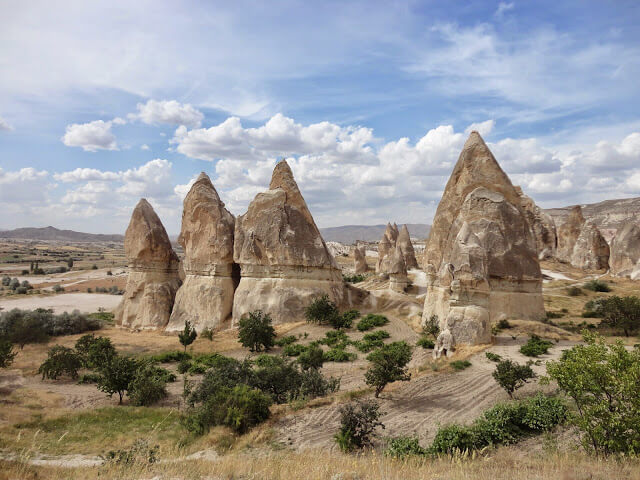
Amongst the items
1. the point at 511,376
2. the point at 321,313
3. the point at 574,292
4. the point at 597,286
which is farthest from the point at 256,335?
the point at 597,286

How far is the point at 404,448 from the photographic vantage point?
309 inches

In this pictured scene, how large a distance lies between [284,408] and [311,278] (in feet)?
44.9

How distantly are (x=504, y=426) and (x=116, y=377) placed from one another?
11605 mm

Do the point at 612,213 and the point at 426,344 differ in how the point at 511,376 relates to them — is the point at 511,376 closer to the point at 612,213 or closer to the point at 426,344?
the point at 426,344

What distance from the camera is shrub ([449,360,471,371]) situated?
13.3 meters

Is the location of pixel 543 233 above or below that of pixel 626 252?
above

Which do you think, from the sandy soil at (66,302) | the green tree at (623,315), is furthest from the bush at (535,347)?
the sandy soil at (66,302)

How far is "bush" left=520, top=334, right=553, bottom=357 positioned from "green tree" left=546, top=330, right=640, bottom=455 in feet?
27.2

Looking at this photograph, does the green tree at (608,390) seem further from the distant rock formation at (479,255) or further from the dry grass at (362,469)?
the distant rock formation at (479,255)

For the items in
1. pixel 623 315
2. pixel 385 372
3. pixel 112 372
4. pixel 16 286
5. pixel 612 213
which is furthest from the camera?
pixel 612 213

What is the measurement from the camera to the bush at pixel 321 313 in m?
21.7

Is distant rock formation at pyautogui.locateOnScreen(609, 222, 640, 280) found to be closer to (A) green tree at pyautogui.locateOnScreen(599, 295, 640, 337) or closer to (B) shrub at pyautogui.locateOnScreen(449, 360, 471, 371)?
(A) green tree at pyautogui.locateOnScreen(599, 295, 640, 337)

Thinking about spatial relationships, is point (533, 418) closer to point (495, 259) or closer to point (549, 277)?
point (495, 259)

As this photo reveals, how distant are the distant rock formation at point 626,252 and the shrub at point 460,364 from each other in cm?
3332
